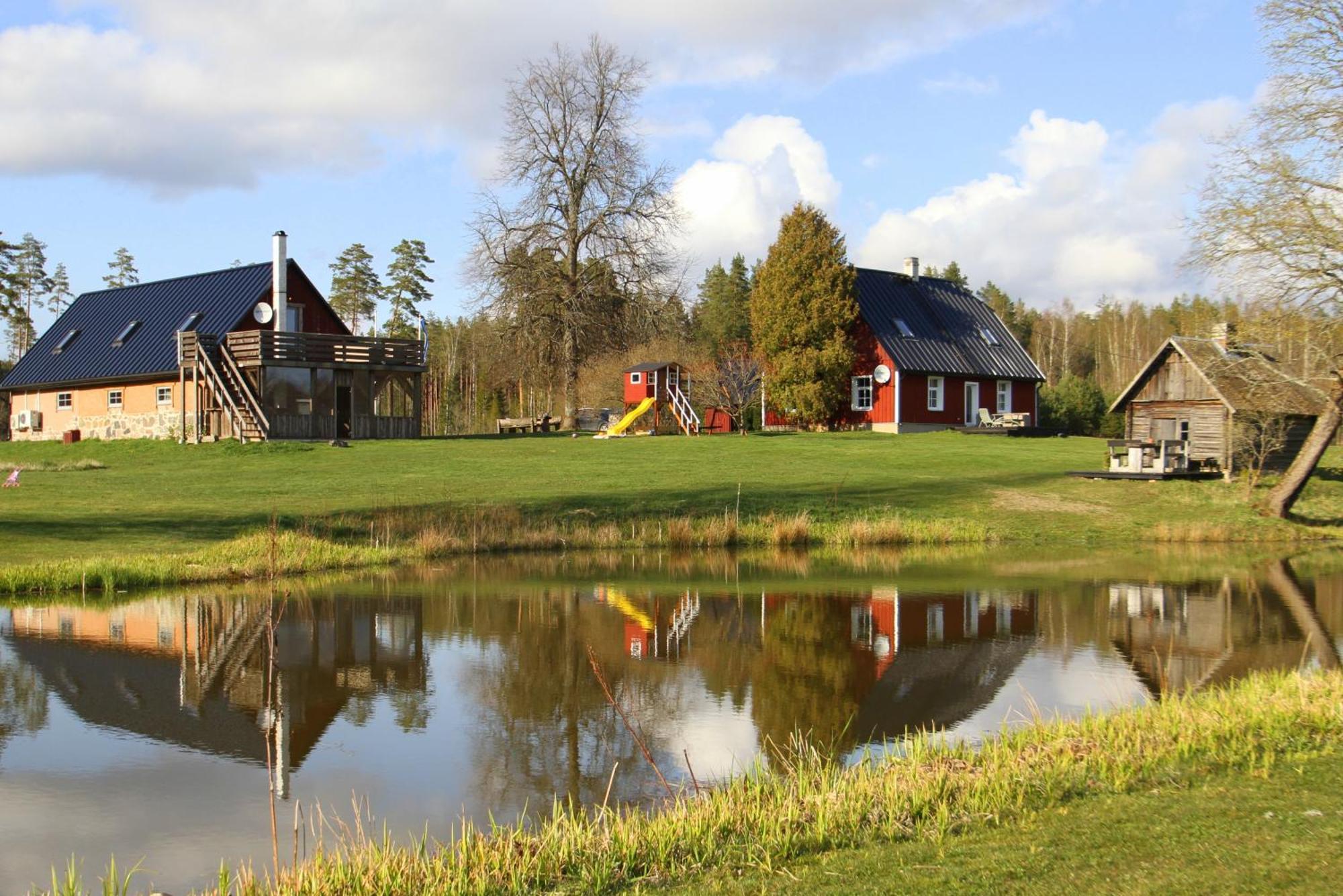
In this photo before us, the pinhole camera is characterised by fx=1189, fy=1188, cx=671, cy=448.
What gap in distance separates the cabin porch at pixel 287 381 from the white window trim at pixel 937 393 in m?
21.5

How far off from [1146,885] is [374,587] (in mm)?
16153

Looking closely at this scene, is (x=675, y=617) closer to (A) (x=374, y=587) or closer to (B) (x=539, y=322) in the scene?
(A) (x=374, y=587)

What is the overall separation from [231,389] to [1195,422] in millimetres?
32779

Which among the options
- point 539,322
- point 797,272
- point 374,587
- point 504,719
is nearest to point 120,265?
point 539,322

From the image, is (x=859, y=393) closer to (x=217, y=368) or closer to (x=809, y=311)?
(x=809, y=311)

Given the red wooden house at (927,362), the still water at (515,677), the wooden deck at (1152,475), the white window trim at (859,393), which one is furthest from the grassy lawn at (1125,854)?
the white window trim at (859,393)

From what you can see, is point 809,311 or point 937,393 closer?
point 809,311

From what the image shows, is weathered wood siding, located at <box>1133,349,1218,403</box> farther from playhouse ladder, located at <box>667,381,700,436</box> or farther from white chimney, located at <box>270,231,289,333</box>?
white chimney, located at <box>270,231,289,333</box>

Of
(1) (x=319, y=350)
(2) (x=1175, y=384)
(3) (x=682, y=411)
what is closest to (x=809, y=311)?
(3) (x=682, y=411)

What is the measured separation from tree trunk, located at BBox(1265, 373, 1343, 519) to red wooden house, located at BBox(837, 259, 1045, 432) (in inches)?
759

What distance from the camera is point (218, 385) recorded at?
4200 centimetres

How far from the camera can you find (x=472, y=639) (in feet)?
52.9

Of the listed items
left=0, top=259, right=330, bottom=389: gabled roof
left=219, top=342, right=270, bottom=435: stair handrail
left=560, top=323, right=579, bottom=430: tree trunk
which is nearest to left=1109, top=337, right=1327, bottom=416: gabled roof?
left=560, top=323, right=579, bottom=430: tree trunk

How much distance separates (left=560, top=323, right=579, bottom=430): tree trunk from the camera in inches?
2077
